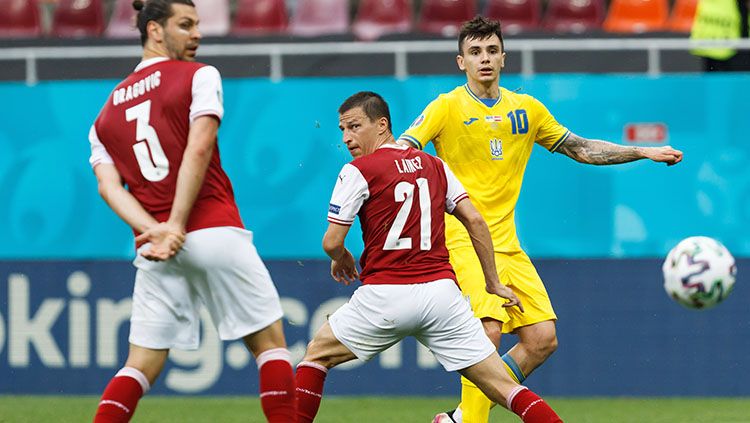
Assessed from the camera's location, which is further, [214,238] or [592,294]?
[592,294]

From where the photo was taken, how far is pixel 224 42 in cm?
1170

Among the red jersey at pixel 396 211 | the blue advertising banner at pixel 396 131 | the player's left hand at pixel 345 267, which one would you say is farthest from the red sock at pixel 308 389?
the blue advertising banner at pixel 396 131

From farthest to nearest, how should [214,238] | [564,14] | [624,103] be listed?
[564,14], [624,103], [214,238]

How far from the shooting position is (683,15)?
42.8ft

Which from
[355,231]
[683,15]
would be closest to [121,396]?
[355,231]

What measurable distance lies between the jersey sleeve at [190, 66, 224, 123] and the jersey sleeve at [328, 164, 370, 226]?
809 mm

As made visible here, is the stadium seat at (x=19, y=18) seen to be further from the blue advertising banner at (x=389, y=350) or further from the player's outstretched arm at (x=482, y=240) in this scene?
the player's outstretched arm at (x=482, y=240)

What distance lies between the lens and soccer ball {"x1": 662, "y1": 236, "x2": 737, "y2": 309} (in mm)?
7109

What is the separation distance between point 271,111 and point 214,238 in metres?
5.01

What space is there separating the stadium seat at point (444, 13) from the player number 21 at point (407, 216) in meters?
7.43

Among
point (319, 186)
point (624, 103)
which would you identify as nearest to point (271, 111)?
point (319, 186)

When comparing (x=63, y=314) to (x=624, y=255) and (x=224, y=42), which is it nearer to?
(x=224, y=42)

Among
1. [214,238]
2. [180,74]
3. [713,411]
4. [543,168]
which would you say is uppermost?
[180,74]

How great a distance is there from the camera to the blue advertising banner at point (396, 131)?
394 inches
